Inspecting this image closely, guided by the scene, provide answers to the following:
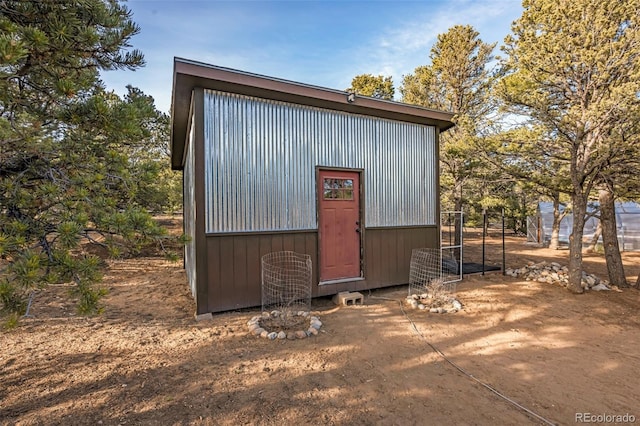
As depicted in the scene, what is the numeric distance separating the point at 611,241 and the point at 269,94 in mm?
7153

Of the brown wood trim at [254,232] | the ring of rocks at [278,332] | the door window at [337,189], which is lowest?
the ring of rocks at [278,332]

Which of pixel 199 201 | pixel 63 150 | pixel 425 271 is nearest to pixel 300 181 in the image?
pixel 199 201

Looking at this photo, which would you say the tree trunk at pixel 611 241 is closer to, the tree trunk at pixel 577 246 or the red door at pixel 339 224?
the tree trunk at pixel 577 246

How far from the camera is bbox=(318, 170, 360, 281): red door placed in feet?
16.7

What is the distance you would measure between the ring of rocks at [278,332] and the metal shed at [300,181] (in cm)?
51

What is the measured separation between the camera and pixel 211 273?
4227 mm

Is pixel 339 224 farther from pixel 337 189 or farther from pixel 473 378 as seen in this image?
pixel 473 378

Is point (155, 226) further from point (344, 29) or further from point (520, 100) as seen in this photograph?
point (344, 29)

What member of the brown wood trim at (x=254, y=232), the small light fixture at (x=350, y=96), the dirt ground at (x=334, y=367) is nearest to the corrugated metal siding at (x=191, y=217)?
the brown wood trim at (x=254, y=232)

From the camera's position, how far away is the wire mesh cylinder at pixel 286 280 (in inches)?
180

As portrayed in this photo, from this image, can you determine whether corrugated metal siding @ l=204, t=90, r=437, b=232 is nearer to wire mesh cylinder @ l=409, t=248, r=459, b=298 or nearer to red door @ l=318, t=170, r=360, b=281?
red door @ l=318, t=170, r=360, b=281

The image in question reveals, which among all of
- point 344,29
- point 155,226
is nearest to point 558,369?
point 155,226

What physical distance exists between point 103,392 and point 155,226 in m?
1.62

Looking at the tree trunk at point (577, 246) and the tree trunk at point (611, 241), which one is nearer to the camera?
the tree trunk at point (577, 246)
